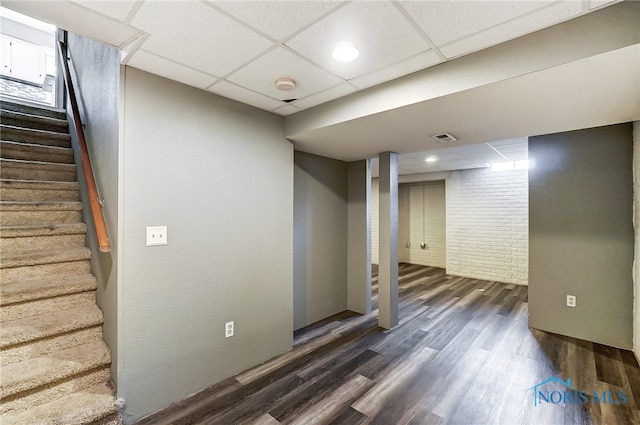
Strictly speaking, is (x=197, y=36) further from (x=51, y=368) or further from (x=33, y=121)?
(x=33, y=121)

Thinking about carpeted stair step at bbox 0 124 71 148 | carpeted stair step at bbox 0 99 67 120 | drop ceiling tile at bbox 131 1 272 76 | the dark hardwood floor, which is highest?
carpeted stair step at bbox 0 99 67 120

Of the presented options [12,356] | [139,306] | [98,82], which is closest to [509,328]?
[139,306]

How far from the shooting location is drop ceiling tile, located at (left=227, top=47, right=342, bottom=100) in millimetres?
1749

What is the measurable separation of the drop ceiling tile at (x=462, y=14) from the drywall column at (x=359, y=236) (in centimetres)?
250

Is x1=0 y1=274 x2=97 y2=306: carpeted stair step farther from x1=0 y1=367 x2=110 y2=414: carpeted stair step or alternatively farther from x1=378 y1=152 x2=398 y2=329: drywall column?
x1=378 y1=152 x2=398 y2=329: drywall column

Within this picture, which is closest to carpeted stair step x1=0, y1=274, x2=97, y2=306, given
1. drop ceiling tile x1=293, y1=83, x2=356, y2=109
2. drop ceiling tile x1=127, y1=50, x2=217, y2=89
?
drop ceiling tile x1=127, y1=50, x2=217, y2=89

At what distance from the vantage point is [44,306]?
198cm

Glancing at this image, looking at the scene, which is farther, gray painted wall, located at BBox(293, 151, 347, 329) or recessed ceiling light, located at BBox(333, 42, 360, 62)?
gray painted wall, located at BBox(293, 151, 347, 329)

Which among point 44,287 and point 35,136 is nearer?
point 44,287

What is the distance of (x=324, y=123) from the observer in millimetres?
2451

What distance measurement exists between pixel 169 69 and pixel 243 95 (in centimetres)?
57

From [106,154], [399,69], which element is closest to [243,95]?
[106,154]

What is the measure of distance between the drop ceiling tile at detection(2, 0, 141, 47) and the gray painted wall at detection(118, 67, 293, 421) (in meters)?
0.34

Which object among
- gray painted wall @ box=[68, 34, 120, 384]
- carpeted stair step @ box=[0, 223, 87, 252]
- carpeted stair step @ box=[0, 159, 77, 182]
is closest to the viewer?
gray painted wall @ box=[68, 34, 120, 384]
